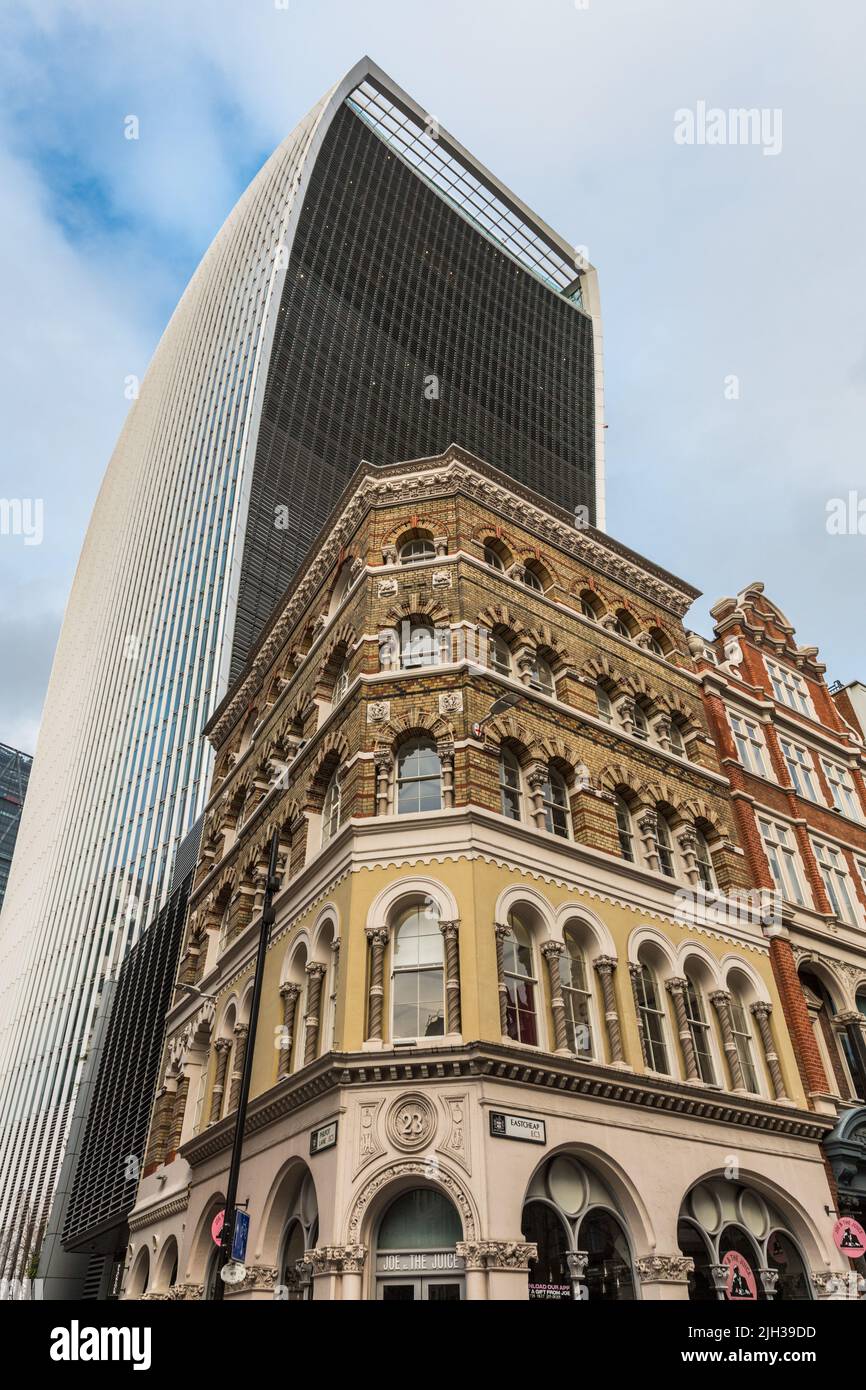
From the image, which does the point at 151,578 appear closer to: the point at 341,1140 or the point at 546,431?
the point at 546,431

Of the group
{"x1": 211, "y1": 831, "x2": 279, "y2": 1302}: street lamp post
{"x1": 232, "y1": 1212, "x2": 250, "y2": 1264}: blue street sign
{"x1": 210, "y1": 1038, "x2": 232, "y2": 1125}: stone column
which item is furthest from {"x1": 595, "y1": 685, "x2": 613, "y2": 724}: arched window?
{"x1": 232, "y1": 1212, "x2": 250, "y2": 1264}: blue street sign

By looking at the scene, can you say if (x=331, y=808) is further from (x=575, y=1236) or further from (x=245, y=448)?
(x=245, y=448)

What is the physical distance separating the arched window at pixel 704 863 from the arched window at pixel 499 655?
724cm

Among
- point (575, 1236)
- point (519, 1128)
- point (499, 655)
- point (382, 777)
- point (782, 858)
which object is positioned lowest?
point (575, 1236)

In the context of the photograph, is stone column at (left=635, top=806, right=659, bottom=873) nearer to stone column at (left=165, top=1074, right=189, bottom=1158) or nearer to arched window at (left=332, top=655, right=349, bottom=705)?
arched window at (left=332, top=655, right=349, bottom=705)

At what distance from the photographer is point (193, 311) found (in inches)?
4756

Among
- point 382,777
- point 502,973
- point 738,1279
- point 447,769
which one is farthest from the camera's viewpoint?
point 382,777

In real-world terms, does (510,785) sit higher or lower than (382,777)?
higher

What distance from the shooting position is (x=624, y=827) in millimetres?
23438

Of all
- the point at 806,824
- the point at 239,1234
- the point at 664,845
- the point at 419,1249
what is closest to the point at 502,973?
the point at 419,1249

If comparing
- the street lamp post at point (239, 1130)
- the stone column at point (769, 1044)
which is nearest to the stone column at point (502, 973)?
the street lamp post at point (239, 1130)

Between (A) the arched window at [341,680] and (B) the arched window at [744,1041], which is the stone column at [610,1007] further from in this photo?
(A) the arched window at [341,680]

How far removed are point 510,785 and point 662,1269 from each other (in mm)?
10067

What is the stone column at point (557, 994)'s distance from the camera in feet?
59.4
